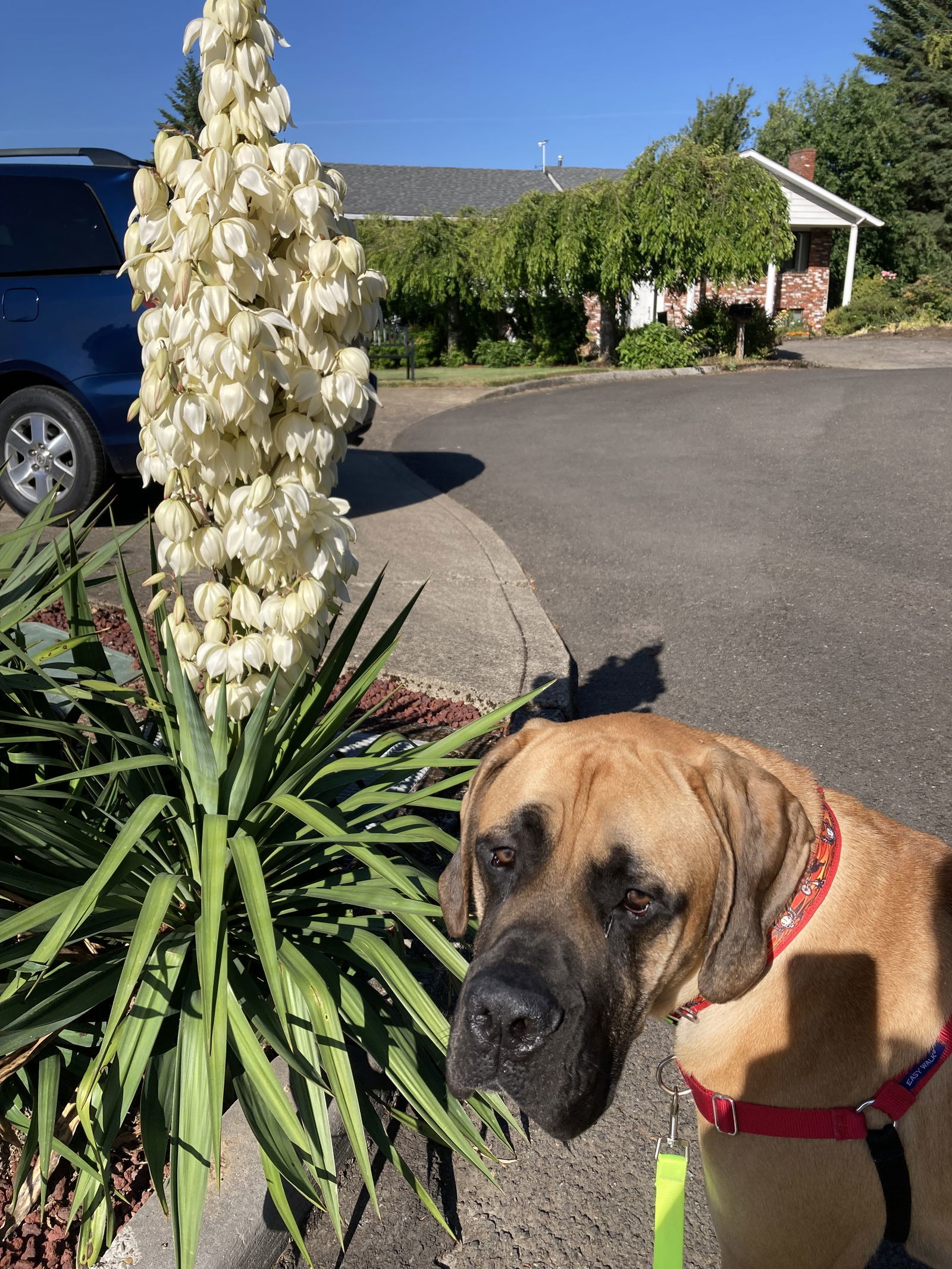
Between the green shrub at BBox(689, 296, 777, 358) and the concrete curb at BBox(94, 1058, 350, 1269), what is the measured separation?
Result: 85.6 feet

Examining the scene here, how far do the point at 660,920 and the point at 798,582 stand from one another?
6.06m

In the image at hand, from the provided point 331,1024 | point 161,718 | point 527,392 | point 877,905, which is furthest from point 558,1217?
point 527,392

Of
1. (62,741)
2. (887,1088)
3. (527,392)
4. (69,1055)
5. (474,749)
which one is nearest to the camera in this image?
(887,1088)

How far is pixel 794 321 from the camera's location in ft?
127

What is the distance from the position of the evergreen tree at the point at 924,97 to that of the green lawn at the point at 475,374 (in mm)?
23738

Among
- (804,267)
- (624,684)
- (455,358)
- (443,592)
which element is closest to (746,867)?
(624,684)

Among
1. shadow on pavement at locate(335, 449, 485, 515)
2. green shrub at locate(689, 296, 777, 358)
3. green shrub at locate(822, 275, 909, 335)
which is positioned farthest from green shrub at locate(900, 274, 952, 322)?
shadow on pavement at locate(335, 449, 485, 515)

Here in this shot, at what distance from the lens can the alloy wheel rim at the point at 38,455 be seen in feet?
23.9

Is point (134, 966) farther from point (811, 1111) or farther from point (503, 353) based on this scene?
point (503, 353)

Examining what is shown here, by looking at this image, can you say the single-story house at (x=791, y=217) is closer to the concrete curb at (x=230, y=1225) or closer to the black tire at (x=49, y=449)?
the black tire at (x=49, y=449)

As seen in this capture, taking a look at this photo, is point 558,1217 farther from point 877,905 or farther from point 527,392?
point 527,392

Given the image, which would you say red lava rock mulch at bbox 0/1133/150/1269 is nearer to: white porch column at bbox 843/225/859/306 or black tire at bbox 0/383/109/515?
black tire at bbox 0/383/109/515

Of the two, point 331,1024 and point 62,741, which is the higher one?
point 62,741

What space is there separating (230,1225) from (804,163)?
4740 centimetres
